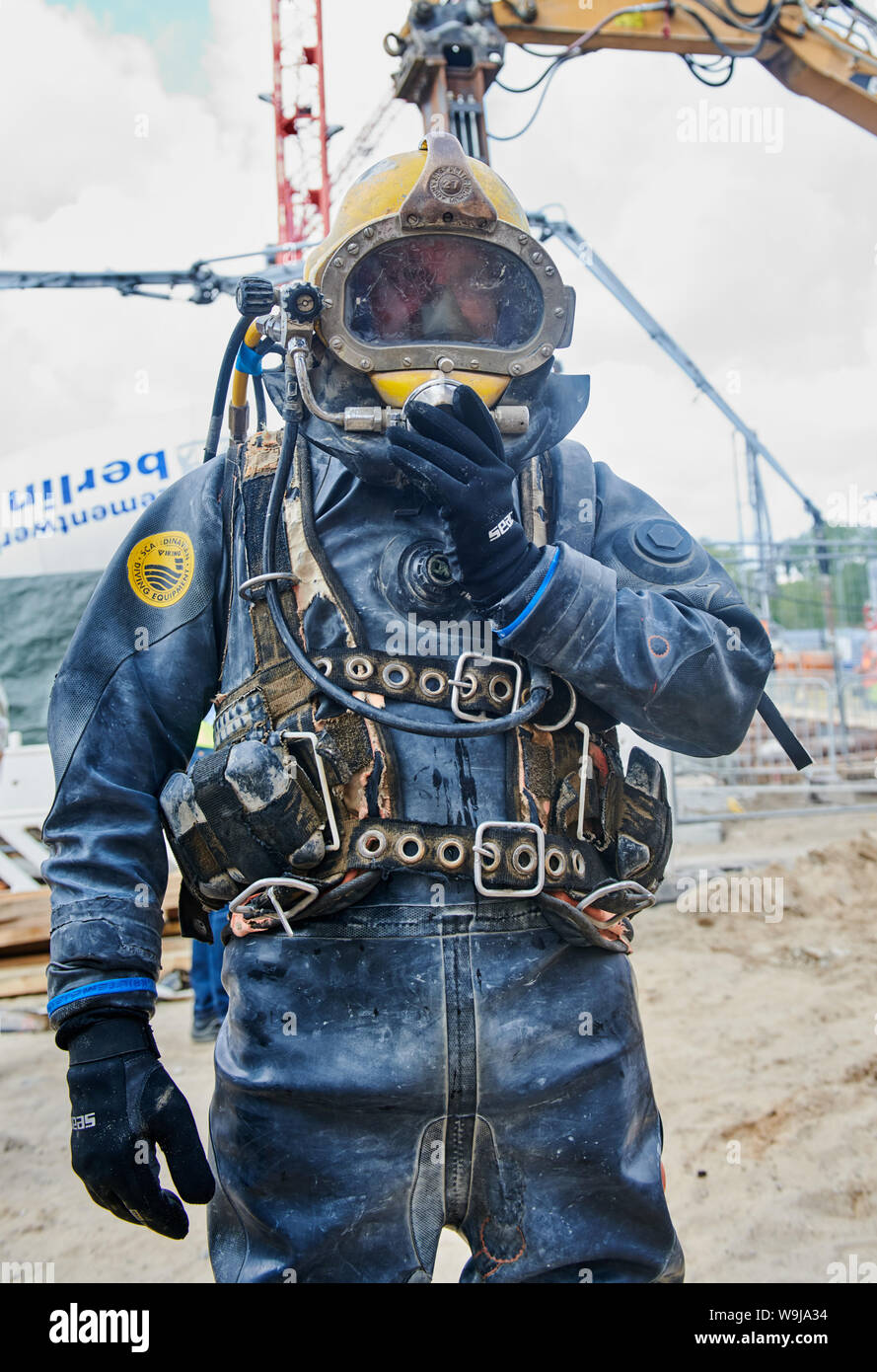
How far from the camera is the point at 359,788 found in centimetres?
162

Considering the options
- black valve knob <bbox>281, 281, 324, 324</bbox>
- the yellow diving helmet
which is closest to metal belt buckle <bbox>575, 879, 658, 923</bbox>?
the yellow diving helmet

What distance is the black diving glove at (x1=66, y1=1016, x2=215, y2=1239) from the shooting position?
1543mm

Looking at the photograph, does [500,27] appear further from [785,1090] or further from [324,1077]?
[324,1077]

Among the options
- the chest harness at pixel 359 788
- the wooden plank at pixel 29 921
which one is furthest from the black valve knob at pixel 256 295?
the wooden plank at pixel 29 921

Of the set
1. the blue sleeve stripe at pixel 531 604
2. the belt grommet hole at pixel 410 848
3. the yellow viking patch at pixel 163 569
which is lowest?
the belt grommet hole at pixel 410 848

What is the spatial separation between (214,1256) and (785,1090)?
119 inches

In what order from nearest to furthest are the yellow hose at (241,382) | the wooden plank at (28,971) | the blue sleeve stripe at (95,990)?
1. the blue sleeve stripe at (95,990)
2. the yellow hose at (241,382)
3. the wooden plank at (28,971)

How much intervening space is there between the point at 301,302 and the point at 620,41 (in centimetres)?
811

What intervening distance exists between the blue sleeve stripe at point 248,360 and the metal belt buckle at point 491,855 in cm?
99

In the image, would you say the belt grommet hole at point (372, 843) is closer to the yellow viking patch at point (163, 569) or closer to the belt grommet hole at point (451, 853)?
the belt grommet hole at point (451, 853)

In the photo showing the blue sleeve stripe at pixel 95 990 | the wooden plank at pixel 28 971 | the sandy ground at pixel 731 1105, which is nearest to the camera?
the blue sleeve stripe at pixel 95 990

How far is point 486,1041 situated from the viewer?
155 centimetres

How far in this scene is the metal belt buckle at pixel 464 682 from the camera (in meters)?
1.63

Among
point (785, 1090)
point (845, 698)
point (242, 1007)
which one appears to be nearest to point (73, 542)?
point (785, 1090)
